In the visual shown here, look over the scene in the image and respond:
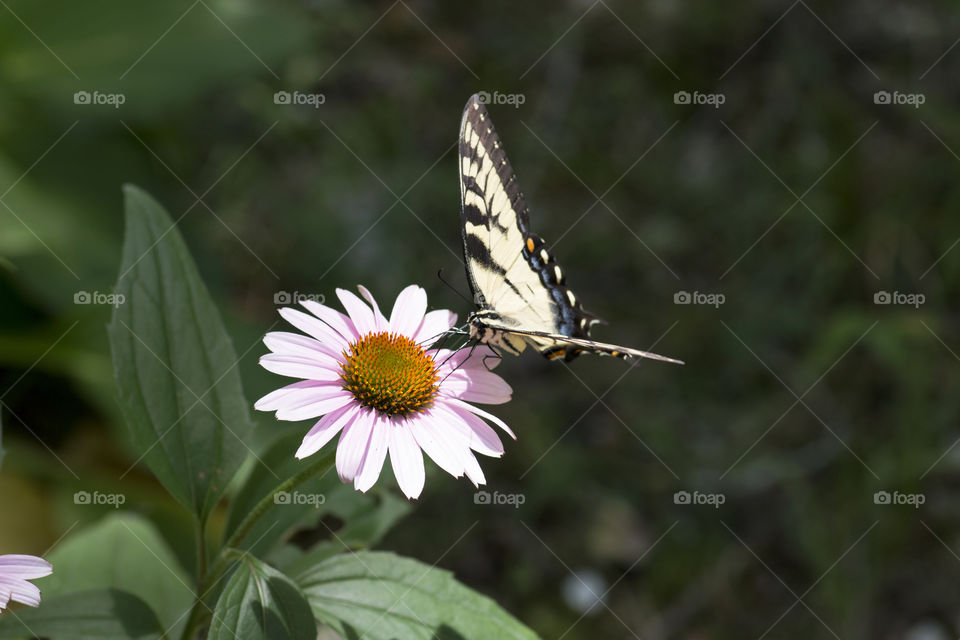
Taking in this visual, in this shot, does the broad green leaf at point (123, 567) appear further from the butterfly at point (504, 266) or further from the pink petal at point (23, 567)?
the butterfly at point (504, 266)

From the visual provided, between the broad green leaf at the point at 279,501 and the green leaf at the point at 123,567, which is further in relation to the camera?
the green leaf at the point at 123,567

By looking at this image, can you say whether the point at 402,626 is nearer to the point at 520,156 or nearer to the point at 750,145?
the point at 520,156

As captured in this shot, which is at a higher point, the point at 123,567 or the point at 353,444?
the point at 353,444

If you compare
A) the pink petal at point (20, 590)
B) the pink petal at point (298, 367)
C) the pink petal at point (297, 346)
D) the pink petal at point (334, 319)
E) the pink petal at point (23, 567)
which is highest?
the pink petal at point (334, 319)

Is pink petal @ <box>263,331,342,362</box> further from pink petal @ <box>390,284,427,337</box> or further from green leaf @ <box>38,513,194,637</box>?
green leaf @ <box>38,513,194,637</box>

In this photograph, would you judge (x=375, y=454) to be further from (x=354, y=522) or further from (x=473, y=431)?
(x=354, y=522)

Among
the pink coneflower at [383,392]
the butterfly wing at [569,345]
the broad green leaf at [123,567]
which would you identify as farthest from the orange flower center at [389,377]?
the broad green leaf at [123,567]

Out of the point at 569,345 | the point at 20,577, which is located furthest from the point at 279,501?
the point at 569,345

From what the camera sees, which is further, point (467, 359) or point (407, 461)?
point (467, 359)
